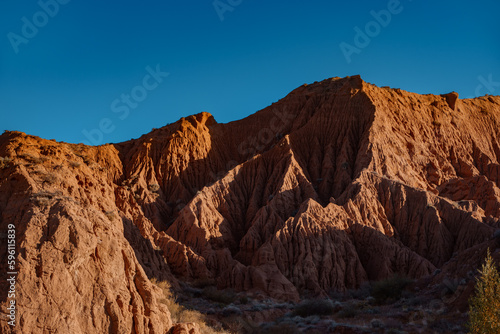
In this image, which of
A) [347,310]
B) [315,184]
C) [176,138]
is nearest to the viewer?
[347,310]

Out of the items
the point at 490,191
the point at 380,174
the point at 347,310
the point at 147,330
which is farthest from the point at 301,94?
the point at 147,330

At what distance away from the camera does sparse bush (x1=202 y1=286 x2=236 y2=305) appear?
3662cm

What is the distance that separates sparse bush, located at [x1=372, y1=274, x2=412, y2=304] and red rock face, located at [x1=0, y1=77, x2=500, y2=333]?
353cm

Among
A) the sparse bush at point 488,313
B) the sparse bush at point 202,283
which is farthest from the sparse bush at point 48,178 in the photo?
the sparse bush at point 202,283

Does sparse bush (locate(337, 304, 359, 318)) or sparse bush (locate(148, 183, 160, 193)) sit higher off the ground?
sparse bush (locate(148, 183, 160, 193))

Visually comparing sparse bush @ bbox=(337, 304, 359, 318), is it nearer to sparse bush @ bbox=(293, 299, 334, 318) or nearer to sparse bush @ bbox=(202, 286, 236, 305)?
sparse bush @ bbox=(293, 299, 334, 318)

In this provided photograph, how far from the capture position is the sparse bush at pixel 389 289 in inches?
1460

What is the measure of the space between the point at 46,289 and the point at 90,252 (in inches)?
67.4

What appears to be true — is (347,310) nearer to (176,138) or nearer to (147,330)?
(147,330)

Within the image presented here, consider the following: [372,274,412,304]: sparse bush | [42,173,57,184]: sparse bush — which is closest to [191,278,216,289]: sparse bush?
[372,274,412,304]: sparse bush

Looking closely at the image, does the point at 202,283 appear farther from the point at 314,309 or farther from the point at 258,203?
the point at 258,203

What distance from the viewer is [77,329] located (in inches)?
509

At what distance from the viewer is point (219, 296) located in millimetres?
37094

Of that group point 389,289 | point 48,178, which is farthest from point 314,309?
point 48,178
